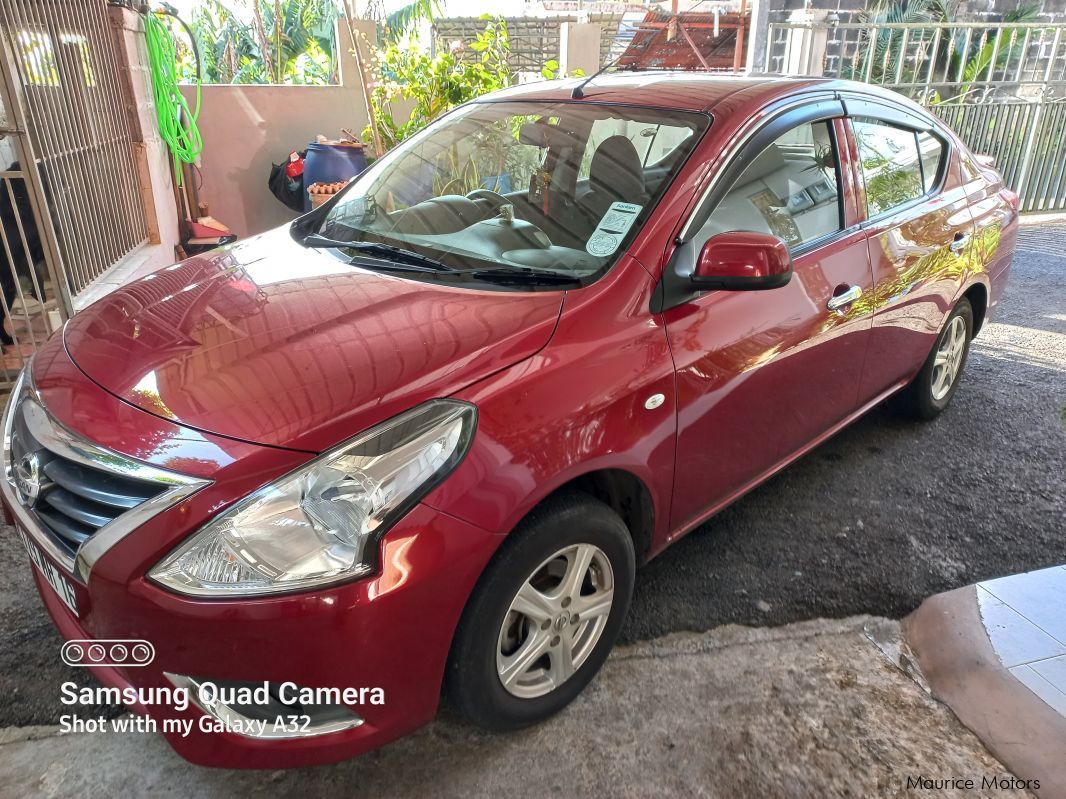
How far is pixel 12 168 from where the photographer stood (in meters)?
4.16

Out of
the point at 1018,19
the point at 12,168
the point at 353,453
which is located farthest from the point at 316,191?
the point at 1018,19

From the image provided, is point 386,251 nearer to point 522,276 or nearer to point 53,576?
point 522,276

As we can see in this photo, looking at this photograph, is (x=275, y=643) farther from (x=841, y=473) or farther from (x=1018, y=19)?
(x=1018, y=19)

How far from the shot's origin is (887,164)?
3.14 meters

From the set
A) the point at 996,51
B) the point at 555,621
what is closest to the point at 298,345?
the point at 555,621

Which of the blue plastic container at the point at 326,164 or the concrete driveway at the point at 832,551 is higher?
the blue plastic container at the point at 326,164

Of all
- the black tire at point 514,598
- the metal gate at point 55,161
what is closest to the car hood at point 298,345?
the black tire at point 514,598

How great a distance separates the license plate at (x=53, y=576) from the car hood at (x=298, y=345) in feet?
1.34

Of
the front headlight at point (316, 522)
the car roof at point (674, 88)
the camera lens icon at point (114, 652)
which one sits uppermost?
the car roof at point (674, 88)

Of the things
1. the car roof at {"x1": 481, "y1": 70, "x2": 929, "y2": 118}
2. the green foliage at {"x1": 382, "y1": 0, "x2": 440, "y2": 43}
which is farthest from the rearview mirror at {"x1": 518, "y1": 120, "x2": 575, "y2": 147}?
the green foliage at {"x1": 382, "y1": 0, "x2": 440, "y2": 43}

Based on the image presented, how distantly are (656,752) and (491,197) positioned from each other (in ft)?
6.04

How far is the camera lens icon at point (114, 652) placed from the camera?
1601mm

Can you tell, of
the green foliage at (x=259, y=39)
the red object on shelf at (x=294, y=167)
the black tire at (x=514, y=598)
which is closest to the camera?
the black tire at (x=514, y=598)

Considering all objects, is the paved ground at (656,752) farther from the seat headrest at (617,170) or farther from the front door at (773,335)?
the seat headrest at (617,170)
